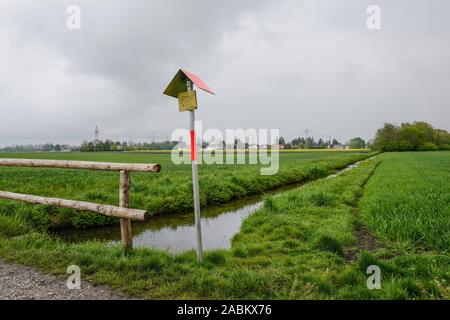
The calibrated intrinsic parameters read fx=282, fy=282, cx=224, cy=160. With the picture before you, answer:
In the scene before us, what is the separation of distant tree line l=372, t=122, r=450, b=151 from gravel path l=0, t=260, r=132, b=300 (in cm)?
10870

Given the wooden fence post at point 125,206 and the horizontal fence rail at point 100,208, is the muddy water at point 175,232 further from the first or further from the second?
the horizontal fence rail at point 100,208

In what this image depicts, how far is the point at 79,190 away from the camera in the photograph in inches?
456

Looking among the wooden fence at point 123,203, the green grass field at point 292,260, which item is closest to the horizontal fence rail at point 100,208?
the wooden fence at point 123,203

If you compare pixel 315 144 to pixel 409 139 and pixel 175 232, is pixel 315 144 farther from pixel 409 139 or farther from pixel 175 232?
pixel 175 232

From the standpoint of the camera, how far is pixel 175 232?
27.7 ft

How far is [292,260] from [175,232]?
166 inches

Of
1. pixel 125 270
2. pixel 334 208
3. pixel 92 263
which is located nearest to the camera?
pixel 125 270

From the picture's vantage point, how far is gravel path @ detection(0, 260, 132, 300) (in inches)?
145

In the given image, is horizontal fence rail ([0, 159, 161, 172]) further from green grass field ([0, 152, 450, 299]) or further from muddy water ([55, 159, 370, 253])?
muddy water ([55, 159, 370, 253])

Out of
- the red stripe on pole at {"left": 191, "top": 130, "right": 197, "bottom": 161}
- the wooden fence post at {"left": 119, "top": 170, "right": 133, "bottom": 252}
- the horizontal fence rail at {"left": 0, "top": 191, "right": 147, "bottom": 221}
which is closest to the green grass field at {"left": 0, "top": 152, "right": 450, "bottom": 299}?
the wooden fence post at {"left": 119, "top": 170, "right": 133, "bottom": 252}

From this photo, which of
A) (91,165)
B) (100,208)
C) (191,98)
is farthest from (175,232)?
(191,98)

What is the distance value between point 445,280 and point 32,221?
9.45 meters
